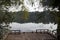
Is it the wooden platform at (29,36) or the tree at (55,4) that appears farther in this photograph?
the wooden platform at (29,36)

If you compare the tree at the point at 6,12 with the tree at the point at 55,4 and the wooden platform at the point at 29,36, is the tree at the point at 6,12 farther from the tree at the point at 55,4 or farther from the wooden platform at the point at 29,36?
the tree at the point at 55,4

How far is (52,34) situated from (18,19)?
639 mm

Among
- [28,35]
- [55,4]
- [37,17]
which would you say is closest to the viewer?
[55,4]

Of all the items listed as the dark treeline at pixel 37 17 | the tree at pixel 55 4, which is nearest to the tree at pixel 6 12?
the dark treeline at pixel 37 17

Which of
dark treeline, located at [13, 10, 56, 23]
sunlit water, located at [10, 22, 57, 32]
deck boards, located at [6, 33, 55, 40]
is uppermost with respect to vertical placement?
dark treeline, located at [13, 10, 56, 23]

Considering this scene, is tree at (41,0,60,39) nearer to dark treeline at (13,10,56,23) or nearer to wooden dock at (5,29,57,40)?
dark treeline at (13,10,56,23)

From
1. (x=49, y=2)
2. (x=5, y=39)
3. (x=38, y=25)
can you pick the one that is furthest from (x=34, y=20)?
(x=5, y=39)

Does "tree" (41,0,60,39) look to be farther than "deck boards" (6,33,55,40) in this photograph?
No

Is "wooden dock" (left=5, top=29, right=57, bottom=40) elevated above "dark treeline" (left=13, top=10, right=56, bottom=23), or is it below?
below

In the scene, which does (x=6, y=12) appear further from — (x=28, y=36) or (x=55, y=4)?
(x=55, y=4)

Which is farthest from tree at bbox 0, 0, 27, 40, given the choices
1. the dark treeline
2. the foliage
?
the dark treeline

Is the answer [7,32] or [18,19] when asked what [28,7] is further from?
[7,32]

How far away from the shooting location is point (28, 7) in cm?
309

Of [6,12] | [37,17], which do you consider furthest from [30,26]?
[6,12]
